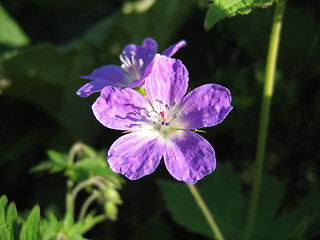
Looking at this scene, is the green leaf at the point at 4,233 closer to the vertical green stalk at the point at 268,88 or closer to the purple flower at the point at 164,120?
the purple flower at the point at 164,120

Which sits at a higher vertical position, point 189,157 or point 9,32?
point 9,32

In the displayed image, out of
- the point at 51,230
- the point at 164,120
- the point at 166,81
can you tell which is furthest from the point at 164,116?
the point at 51,230

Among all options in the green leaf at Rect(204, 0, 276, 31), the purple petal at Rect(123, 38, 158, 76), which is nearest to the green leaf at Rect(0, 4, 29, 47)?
the purple petal at Rect(123, 38, 158, 76)

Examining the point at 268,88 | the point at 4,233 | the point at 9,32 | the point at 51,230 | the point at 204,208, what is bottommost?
the point at 204,208

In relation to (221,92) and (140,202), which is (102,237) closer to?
(140,202)

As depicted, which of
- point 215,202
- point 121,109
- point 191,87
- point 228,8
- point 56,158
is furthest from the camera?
point 191,87

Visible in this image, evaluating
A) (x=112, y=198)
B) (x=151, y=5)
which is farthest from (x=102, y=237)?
(x=151, y=5)

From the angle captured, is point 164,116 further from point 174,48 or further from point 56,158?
point 56,158

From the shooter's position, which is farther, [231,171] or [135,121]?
[231,171]
